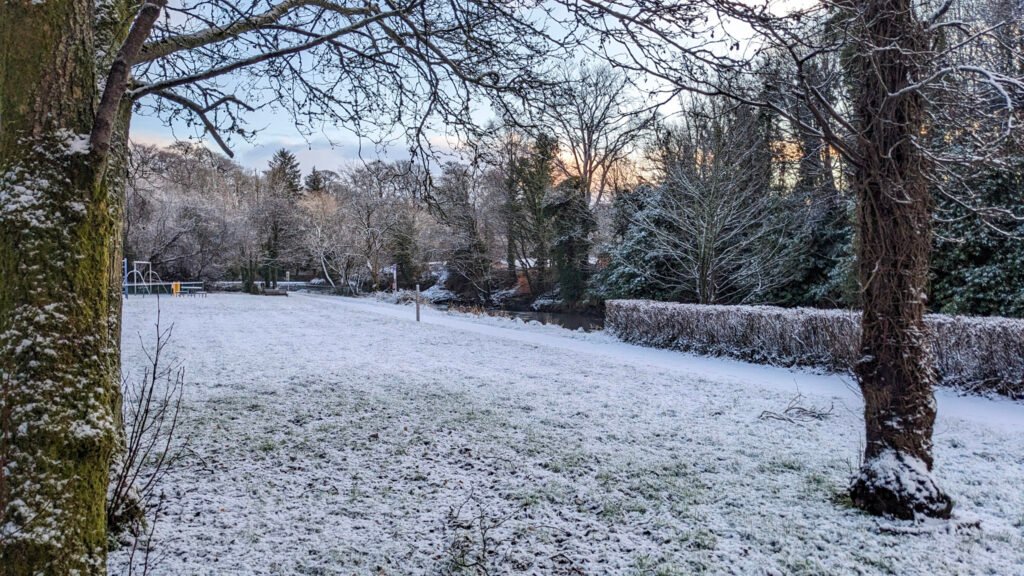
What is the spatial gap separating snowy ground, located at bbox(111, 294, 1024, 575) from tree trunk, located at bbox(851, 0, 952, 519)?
0.83 feet

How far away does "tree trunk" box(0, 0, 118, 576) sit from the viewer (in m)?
1.50

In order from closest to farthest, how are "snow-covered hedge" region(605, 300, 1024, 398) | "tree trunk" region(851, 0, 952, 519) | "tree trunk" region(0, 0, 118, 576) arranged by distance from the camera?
"tree trunk" region(0, 0, 118, 576)
"tree trunk" region(851, 0, 952, 519)
"snow-covered hedge" region(605, 300, 1024, 398)

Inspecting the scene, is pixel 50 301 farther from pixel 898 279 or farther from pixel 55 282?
pixel 898 279

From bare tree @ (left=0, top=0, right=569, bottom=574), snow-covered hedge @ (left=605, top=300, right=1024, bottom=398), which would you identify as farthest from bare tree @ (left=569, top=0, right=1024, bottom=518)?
snow-covered hedge @ (left=605, top=300, right=1024, bottom=398)

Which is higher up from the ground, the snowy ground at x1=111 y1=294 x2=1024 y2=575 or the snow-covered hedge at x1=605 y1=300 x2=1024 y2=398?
the snow-covered hedge at x1=605 y1=300 x2=1024 y2=398

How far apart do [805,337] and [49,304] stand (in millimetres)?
9018

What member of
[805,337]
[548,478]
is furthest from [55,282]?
[805,337]

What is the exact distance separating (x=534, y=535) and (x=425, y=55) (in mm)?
3454

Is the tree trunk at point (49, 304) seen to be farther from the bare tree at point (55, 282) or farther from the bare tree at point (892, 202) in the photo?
the bare tree at point (892, 202)

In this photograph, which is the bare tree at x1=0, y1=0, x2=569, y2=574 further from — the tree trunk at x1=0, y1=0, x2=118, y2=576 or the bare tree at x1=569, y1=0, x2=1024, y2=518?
the bare tree at x1=569, y1=0, x2=1024, y2=518

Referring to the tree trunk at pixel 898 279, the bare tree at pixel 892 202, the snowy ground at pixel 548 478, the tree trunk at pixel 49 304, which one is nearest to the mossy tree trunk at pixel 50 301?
the tree trunk at pixel 49 304

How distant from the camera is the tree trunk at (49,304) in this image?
150 cm

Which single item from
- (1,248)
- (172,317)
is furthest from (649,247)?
(1,248)

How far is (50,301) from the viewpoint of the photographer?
1.55 metres
